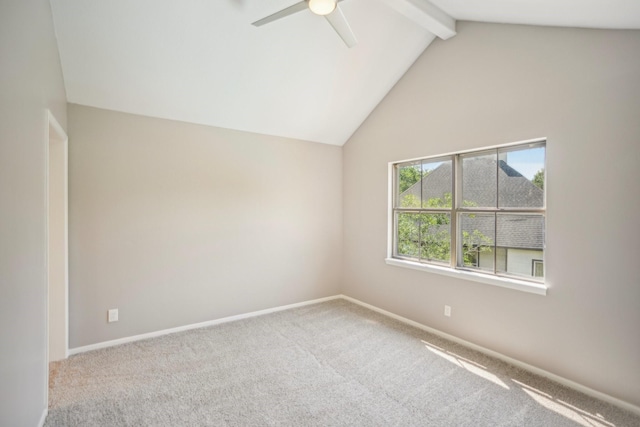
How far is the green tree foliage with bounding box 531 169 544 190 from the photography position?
2631 millimetres

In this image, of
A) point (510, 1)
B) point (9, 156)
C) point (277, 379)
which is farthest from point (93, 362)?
point (510, 1)

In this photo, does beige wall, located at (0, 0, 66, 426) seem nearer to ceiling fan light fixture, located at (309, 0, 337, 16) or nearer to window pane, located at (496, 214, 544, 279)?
ceiling fan light fixture, located at (309, 0, 337, 16)

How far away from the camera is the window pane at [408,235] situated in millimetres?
3736

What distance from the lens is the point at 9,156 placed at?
1.43 m

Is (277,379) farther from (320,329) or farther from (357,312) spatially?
(357,312)

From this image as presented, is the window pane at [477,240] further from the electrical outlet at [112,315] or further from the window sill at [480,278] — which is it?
the electrical outlet at [112,315]

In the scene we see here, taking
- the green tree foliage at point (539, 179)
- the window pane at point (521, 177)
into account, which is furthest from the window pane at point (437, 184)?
the green tree foliage at point (539, 179)

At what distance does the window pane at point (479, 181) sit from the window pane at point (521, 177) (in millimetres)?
66

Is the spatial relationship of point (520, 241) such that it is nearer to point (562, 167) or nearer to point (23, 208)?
point (562, 167)

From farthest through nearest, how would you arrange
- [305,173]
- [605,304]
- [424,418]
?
[305,173] → [605,304] → [424,418]

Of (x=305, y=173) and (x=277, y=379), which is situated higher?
(x=305, y=173)

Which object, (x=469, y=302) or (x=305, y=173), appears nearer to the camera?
(x=469, y=302)

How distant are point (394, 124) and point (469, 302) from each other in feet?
7.16

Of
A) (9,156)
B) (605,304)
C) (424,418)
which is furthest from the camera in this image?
(605,304)
